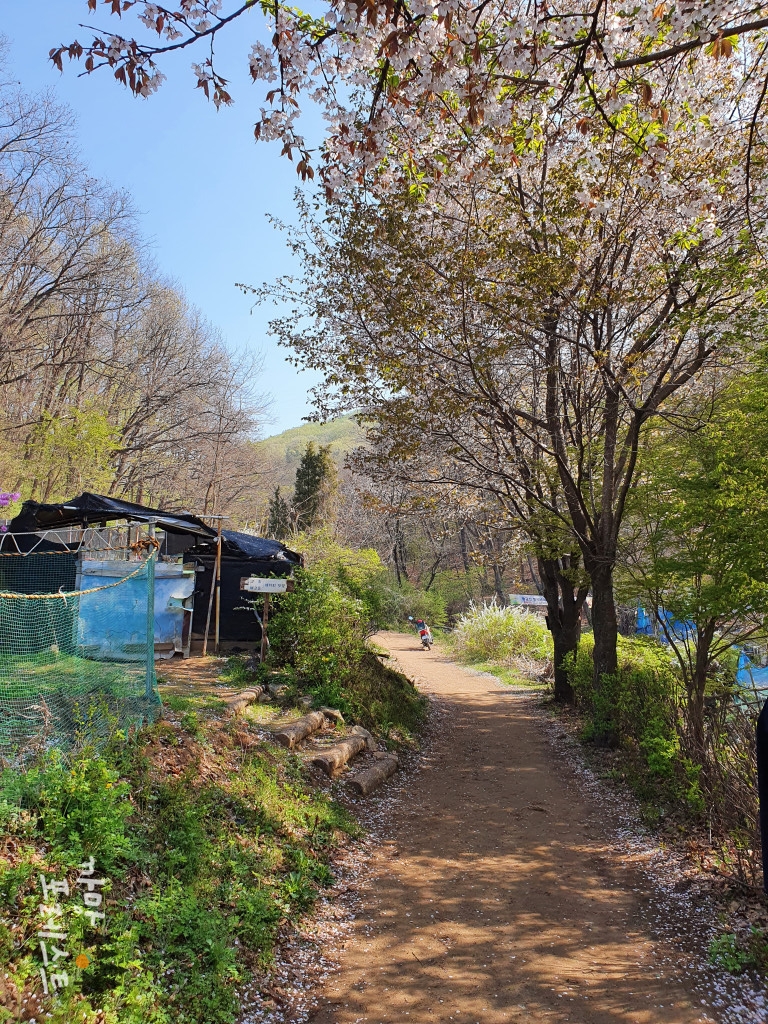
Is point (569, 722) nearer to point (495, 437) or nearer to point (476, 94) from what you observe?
point (495, 437)

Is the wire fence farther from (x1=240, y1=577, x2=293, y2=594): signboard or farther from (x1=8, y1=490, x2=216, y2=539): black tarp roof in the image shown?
(x1=8, y1=490, x2=216, y2=539): black tarp roof

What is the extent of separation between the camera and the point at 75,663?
502 cm

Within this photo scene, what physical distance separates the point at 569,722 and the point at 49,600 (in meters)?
9.92

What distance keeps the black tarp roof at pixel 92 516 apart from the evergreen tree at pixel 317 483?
21310 mm

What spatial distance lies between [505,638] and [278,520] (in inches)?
593

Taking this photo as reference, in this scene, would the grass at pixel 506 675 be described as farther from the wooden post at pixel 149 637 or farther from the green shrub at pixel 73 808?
the green shrub at pixel 73 808

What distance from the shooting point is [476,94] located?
402cm

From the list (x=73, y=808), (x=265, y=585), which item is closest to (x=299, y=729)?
(x=265, y=585)

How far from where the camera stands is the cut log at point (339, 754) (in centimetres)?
714

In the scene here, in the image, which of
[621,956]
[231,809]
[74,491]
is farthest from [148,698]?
[74,491]

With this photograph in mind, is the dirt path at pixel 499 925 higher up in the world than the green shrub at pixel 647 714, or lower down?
lower down

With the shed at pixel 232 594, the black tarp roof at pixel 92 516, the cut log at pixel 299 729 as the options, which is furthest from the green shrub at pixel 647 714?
the black tarp roof at pixel 92 516

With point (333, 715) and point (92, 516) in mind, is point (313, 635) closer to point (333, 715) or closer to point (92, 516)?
point (333, 715)

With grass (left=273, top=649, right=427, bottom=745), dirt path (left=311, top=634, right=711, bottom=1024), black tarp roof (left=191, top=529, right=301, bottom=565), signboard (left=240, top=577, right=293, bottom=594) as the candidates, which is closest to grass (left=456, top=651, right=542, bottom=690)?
grass (left=273, top=649, right=427, bottom=745)
